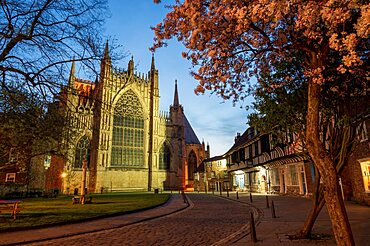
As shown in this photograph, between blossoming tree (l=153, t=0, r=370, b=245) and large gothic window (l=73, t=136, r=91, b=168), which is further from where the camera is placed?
large gothic window (l=73, t=136, r=91, b=168)

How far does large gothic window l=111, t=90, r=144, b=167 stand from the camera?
45156 mm

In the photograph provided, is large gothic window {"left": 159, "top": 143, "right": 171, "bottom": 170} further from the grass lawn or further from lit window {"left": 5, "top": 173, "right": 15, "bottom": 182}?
the grass lawn

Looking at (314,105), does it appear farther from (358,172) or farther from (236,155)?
(236,155)

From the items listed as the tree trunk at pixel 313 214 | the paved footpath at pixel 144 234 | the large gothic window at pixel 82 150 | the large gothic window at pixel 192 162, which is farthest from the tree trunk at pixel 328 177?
the large gothic window at pixel 192 162

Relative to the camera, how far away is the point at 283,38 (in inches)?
234

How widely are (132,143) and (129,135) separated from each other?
166 centimetres

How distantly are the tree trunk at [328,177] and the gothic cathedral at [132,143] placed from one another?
3589 centimetres

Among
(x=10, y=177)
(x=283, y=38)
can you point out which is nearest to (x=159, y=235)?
(x=283, y=38)

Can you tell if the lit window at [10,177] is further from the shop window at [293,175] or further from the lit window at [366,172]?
the lit window at [366,172]

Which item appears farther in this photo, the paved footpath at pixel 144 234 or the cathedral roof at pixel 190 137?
the cathedral roof at pixel 190 137

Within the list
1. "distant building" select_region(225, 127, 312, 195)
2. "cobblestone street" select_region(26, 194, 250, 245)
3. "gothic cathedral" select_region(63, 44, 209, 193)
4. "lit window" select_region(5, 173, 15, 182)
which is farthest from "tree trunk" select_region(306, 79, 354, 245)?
"lit window" select_region(5, 173, 15, 182)

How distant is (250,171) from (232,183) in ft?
32.6

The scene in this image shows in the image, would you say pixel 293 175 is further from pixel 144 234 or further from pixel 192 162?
pixel 192 162

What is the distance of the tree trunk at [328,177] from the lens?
4676 millimetres
